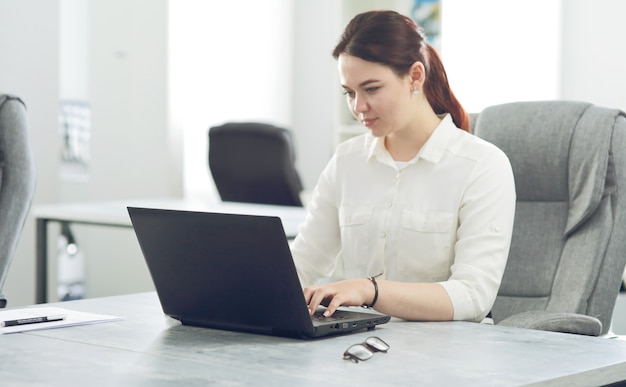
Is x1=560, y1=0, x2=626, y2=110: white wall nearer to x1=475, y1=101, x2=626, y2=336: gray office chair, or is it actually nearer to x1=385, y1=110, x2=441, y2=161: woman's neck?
x1=475, y1=101, x2=626, y2=336: gray office chair

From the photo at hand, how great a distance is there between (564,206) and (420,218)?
48cm

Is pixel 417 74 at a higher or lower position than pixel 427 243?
higher

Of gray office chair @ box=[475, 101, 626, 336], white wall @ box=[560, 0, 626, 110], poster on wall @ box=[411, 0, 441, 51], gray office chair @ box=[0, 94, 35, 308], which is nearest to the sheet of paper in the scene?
gray office chair @ box=[0, 94, 35, 308]

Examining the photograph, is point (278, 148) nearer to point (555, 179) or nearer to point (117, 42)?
point (117, 42)

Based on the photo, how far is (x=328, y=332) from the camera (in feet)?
5.01

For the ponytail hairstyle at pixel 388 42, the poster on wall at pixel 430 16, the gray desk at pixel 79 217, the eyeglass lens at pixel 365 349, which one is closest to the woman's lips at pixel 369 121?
the ponytail hairstyle at pixel 388 42

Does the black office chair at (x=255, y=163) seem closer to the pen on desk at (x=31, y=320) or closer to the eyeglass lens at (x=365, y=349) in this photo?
the pen on desk at (x=31, y=320)

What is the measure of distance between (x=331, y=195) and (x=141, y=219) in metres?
0.62

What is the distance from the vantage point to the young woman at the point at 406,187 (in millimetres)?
1879

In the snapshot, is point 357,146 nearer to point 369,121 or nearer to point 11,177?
point 369,121

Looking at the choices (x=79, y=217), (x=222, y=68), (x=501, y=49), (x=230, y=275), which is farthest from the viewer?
(x=222, y=68)

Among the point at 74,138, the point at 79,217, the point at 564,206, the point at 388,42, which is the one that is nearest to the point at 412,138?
the point at 388,42

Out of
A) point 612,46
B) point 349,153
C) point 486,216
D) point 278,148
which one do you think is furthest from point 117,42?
point 486,216

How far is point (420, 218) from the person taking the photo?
6.48ft
